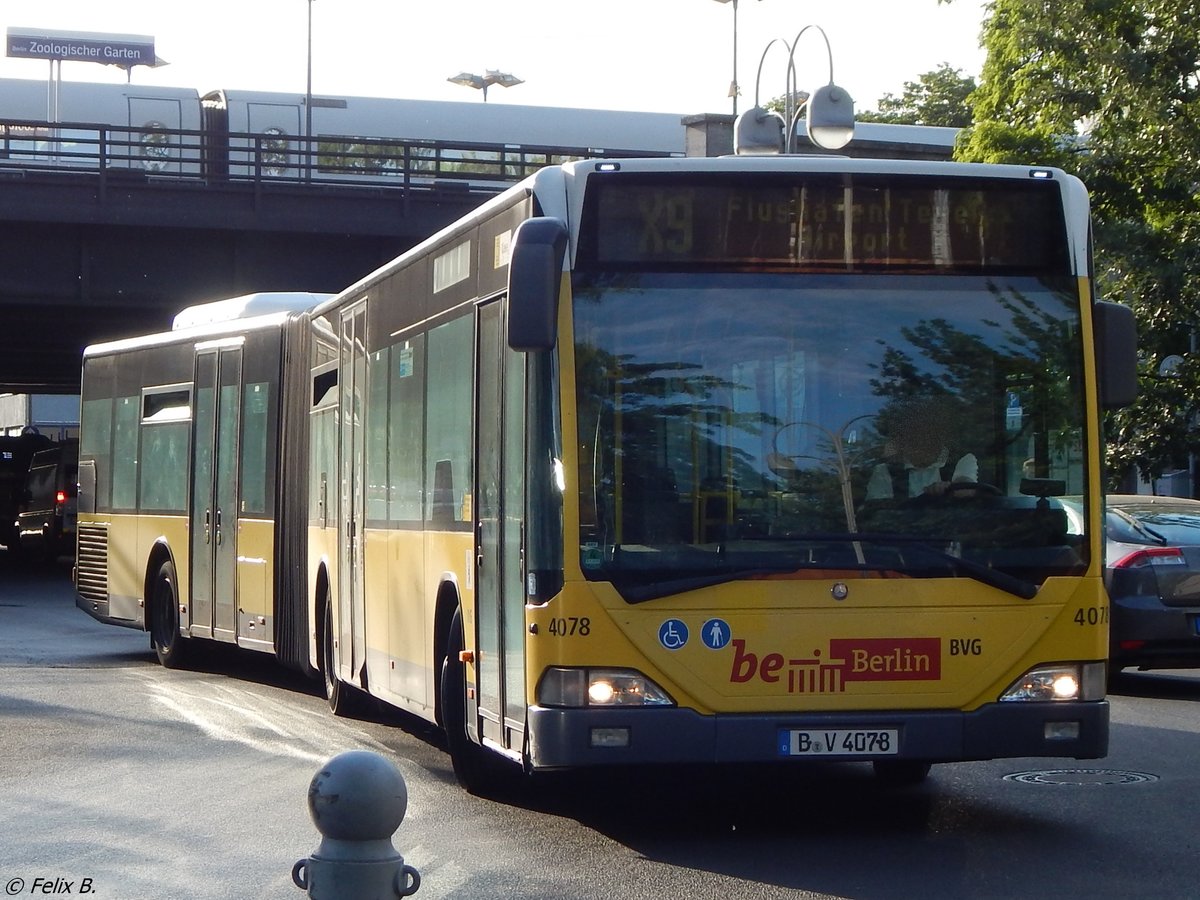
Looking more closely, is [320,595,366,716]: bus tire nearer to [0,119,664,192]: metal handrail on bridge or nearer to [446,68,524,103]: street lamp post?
[0,119,664,192]: metal handrail on bridge

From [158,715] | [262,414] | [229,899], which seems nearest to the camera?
[229,899]

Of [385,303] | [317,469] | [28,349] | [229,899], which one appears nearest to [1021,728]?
[229,899]

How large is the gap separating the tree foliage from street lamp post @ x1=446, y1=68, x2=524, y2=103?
59.3 m

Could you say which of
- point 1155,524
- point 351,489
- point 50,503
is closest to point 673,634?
point 351,489

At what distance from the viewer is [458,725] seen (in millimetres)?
9664

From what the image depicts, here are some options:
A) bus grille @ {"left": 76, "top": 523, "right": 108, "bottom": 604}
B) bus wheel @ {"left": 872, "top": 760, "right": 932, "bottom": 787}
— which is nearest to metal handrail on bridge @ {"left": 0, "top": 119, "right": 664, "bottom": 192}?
bus grille @ {"left": 76, "top": 523, "right": 108, "bottom": 604}

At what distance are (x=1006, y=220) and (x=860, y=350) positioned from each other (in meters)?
0.89

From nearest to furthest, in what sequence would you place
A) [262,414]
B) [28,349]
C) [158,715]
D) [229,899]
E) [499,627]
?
[229,899], [499,627], [158,715], [262,414], [28,349]

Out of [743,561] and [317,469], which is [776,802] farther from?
[317,469]

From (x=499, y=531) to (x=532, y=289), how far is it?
1.42 metres

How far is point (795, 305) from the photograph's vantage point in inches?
318

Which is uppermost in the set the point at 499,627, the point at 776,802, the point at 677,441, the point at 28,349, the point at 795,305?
the point at 28,349

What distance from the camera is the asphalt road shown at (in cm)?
733

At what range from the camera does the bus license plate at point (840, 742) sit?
7.93 meters
